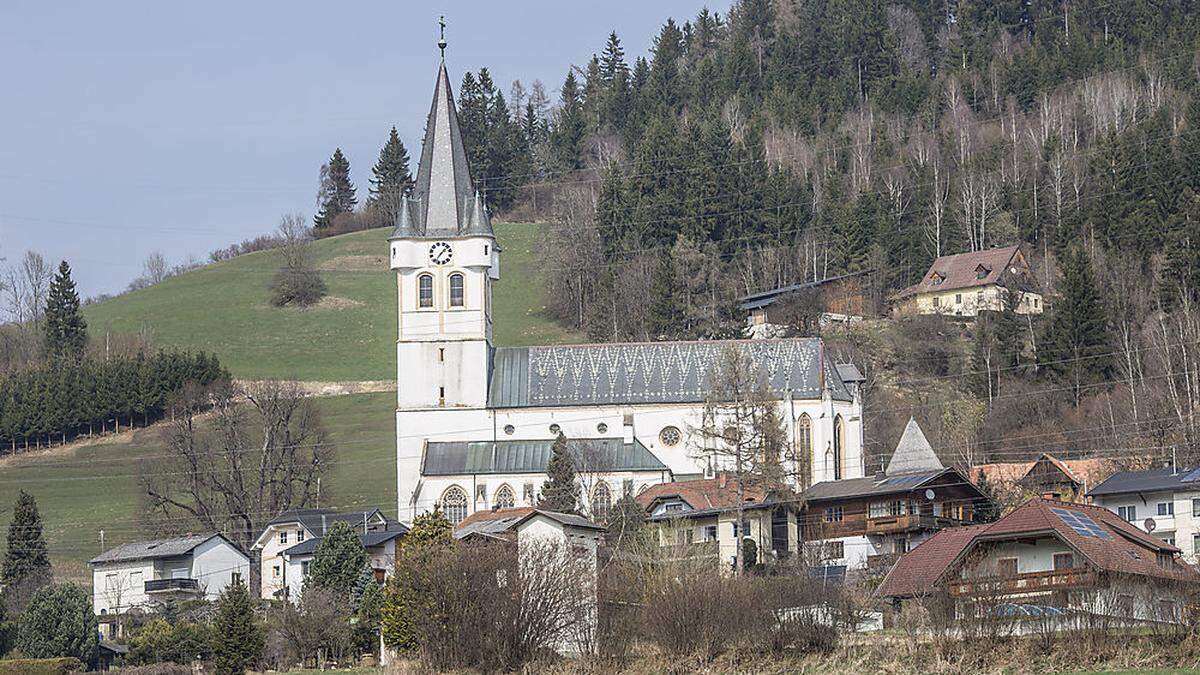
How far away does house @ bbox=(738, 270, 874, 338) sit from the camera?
103625mm

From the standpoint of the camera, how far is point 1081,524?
50688 millimetres

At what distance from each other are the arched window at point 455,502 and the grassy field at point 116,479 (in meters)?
3.34

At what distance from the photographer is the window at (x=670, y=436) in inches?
3273

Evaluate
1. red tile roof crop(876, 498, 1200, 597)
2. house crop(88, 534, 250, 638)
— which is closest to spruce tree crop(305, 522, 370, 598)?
house crop(88, 534, 250, 638)

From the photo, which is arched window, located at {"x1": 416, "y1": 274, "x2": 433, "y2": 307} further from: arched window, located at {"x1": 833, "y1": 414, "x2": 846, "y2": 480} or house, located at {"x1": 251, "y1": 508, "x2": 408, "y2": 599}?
arched window, located at {"x1": 833, "y1": 414, "x2": 846, "y2": 480}

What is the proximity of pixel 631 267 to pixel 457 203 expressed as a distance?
26285 millimetres

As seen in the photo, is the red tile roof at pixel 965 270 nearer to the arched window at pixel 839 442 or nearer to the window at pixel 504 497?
the arched window at pixel 839 442

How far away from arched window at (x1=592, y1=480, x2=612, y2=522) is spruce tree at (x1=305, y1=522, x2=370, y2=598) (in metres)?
14.3

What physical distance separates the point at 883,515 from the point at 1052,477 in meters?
11.1

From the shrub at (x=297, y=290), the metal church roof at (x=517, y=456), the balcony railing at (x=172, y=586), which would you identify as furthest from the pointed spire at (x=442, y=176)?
the shrub at (x=297, y=290)

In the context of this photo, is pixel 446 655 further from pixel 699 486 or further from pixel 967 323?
pixel 967 323

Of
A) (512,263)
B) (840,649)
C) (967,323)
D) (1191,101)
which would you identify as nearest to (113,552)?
(840,649)

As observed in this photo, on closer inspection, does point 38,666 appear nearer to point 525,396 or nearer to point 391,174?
point 525,396

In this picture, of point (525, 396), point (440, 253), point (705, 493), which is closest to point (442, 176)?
point (440, 253)
